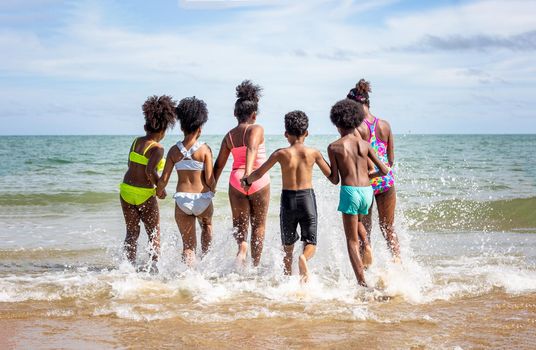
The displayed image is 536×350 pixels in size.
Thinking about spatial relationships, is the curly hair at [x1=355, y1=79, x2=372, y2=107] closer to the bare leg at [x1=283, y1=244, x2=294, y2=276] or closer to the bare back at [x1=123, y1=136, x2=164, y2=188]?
the bare leg at [x1=283, y1=244, x2=294, y2=276]

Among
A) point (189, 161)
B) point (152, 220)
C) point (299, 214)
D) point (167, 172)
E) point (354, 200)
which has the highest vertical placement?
point (189, 161)

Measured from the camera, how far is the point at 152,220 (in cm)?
643

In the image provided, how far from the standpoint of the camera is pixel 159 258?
6.51 m

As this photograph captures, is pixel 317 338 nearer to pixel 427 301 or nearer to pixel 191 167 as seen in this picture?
pixel 427 301

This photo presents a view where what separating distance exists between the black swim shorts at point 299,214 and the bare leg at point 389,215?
99cm

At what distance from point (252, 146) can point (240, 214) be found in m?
0.80

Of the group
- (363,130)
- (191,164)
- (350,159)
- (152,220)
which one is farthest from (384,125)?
(152,220)

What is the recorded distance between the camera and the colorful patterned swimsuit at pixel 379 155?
611 centimetres

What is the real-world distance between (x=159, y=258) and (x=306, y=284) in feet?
6.01

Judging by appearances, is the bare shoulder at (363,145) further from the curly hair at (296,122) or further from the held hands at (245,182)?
the held hands at (245,182)

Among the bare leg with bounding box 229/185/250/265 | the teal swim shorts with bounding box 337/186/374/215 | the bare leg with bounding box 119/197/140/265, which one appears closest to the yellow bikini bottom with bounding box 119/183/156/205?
the bare leg with bounding box 119/197/140/265

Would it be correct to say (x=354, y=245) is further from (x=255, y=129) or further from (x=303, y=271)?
(x=255, y=129)

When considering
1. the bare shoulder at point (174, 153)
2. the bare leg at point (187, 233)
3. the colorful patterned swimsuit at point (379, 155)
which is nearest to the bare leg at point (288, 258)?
the bare leg at point (187, 233)

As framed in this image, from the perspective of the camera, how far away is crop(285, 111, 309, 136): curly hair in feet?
18.1
